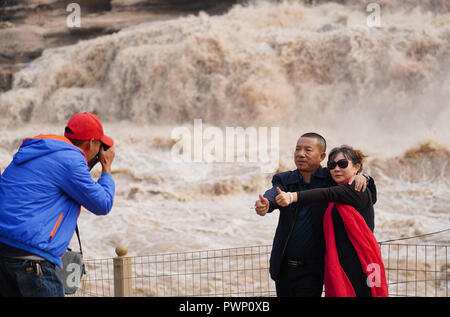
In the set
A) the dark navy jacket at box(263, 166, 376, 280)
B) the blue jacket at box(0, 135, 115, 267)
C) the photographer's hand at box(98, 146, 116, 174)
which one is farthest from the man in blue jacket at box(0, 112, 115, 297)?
the dark navy jacket at box(263, 166, 376, 280)

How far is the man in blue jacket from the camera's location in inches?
83.4

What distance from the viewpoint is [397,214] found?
360 inches

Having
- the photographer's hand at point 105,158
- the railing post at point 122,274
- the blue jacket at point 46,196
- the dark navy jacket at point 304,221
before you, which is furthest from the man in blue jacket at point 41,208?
the railing post at point 122,274

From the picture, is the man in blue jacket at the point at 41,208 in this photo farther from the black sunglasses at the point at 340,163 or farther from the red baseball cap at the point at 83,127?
the black sunglasses at the point at 340,163

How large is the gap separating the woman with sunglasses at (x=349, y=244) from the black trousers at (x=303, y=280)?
0.17 ft

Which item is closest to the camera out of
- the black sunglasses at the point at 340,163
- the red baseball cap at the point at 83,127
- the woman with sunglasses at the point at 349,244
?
the red baseball cap at the point at 83,127

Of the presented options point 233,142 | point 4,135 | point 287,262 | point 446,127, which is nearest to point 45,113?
point 4,135

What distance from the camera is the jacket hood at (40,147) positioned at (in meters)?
2.23

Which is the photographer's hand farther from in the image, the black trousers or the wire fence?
the wire fence

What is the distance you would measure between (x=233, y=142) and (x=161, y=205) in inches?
123

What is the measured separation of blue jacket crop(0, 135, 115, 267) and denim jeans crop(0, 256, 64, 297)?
0.16ft
